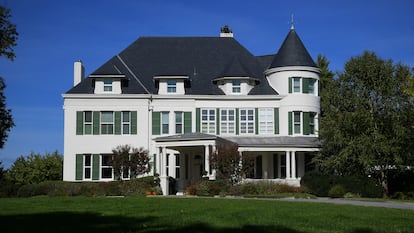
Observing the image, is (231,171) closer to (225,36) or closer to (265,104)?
(265,104)

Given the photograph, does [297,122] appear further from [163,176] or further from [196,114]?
[163,176]

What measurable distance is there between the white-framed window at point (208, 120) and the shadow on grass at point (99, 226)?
2417cm

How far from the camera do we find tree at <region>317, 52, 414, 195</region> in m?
32.7

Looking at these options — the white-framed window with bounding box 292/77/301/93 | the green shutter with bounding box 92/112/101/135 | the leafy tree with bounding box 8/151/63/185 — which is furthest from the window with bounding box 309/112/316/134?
the leafy tree with bounding box 8/151/63/185

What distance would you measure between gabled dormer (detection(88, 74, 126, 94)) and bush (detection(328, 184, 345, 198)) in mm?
16241

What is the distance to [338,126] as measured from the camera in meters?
33.9

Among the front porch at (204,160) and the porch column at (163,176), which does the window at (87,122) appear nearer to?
the front porch at (204,160)

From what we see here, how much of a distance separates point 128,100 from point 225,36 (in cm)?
1141

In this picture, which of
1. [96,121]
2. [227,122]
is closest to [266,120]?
[227,122]

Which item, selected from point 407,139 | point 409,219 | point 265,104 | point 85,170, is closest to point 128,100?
point 85,170

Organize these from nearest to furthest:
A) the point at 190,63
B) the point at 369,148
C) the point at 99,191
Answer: the point at 99,191
the point at 369,148
the point at 190,63

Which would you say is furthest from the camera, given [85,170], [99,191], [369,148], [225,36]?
[225,36]

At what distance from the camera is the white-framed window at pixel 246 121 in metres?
39.3

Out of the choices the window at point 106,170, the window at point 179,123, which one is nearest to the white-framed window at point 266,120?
the window at point 179,123
